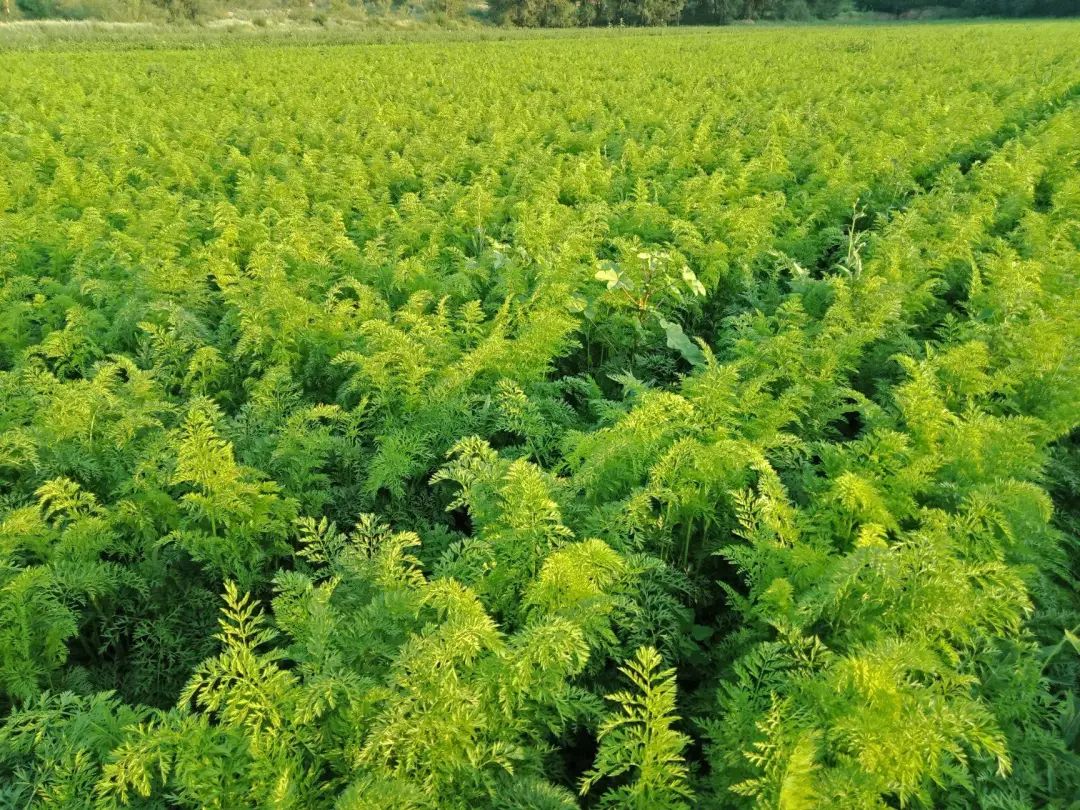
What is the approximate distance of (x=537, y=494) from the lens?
10.5ft

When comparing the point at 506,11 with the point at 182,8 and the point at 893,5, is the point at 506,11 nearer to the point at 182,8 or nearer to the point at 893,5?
the point at 182,8

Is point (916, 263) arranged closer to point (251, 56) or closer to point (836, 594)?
point (836, 594)

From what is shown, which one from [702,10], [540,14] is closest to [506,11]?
[540,14]

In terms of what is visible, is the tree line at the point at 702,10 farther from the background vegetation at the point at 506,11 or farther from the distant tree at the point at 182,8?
the distant tree at the point at 182,8

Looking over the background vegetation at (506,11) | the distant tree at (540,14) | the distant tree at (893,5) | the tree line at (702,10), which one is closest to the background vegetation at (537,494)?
the background vegetation at (506,11)

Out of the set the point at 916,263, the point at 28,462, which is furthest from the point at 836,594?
the point at 916,263

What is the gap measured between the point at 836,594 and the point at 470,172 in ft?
29.9

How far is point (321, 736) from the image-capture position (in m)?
2.46

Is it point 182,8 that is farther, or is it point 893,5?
point 893,5

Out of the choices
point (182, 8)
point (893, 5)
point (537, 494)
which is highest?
point (182, 8)

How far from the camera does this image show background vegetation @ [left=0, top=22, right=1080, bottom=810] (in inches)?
95.0

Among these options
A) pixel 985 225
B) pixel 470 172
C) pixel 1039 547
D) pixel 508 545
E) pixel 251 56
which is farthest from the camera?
pixel 251 56

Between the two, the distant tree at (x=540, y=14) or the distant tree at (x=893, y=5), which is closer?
the distant tree at (x=540, y=14)

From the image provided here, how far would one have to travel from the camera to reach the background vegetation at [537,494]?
2.41 m
